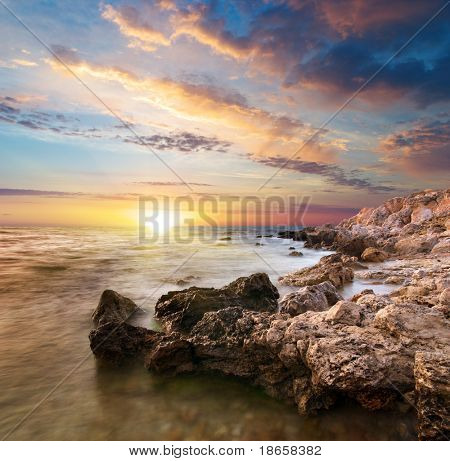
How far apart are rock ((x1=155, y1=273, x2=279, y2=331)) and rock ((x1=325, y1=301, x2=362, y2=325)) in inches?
123

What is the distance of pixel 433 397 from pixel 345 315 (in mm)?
1894

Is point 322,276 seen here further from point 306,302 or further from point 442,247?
point 442,247

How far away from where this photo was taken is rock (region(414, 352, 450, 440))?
352cm

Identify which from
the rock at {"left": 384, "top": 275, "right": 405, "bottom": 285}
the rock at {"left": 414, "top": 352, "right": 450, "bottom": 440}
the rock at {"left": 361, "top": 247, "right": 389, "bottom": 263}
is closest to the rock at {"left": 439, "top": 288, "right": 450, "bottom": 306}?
the rock at {"left": 414, "top": 352, "right": 450, "bottom": 440}

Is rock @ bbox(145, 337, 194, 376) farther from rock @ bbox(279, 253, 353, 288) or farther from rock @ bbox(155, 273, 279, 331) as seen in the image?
rock @ bbox(279, 253, 353, 288)

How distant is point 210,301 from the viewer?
788cm

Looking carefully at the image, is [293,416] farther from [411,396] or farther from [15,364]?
[15,364]

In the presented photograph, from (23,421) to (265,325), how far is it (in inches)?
161

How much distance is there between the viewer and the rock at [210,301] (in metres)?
7.61

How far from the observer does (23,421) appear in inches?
185

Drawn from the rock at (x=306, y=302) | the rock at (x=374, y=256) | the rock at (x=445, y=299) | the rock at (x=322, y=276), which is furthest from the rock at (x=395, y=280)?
the rock at (x=374, y=256)

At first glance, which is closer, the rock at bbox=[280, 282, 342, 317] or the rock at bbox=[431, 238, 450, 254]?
the rock at bbox=[280, 282, 342, 317]

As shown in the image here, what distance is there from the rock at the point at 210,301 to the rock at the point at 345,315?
3.13m
